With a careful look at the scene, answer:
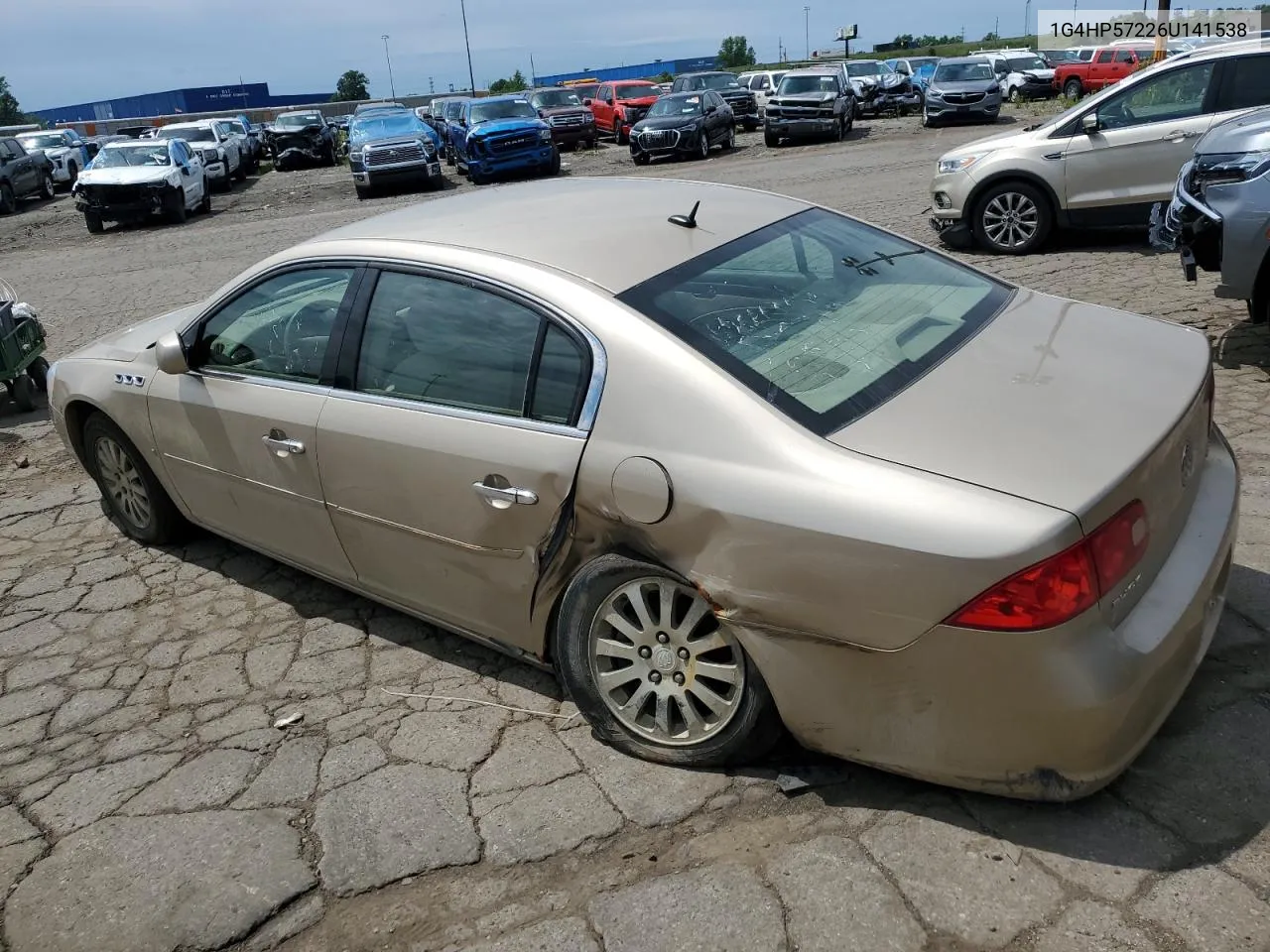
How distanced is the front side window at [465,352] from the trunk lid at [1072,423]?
887mm

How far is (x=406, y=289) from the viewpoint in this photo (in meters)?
3.45

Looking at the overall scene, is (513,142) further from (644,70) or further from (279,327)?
(644,70)

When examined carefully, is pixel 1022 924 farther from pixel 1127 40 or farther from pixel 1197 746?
pixel 1127 40

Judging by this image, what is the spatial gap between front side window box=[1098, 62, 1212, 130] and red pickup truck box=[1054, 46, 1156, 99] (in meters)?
25.0

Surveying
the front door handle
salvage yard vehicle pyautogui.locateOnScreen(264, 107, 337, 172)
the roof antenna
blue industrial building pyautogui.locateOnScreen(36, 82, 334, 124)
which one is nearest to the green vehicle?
the front door handle

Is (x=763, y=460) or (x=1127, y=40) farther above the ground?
(x=1127, y=40)

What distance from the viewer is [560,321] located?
9.92 feet

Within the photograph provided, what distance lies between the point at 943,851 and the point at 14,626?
3.86 metres

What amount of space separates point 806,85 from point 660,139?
14.8 feet

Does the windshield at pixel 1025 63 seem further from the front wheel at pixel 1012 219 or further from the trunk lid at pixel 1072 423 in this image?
the trunk lid at pixel 1072 423

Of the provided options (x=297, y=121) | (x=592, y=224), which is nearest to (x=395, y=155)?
(x=297, y=121)

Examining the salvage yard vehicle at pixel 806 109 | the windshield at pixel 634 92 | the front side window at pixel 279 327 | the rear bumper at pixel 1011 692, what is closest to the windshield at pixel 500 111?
the salvage yard vehicle at pixel 806 109

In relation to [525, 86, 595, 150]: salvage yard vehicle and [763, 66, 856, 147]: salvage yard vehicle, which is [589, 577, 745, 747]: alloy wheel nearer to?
[763, 66, 856, 147]: salvage yard vehicle

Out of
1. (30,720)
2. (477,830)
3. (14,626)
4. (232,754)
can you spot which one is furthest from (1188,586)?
(14,626)
